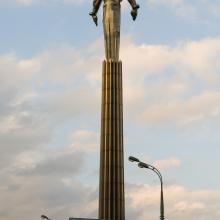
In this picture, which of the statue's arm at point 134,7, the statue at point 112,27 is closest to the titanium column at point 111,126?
the statue at point 112,27

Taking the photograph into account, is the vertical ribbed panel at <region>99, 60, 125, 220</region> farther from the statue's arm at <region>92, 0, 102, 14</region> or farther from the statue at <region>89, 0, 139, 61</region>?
the statue's arm at <region>92, 0, 102, 14</region>

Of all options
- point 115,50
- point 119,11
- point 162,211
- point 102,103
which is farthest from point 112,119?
point 162,211

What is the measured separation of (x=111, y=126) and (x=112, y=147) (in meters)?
2.00

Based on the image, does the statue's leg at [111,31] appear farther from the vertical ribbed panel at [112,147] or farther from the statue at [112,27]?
the vertical ribbed panel at [112,147]

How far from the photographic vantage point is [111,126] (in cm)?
4981

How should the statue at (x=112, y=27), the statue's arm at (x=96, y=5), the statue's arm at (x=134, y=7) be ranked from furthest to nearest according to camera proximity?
the statue's arm at (x=134, y=7)
the statue's arm at (x=96, y=5)
the statue at (x=112, y=27)

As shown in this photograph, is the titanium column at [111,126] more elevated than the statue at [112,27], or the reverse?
the statue at [112,27]

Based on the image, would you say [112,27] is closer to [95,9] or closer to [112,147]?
[95,9]

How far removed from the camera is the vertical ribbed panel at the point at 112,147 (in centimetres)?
4781

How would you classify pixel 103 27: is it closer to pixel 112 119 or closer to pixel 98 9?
pixel 98 9

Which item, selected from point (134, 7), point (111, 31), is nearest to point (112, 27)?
point (111, 31)

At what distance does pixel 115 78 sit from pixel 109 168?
8.72 metres

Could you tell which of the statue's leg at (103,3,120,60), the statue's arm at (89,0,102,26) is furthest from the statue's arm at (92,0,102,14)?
the statue's leg at (103,3,120,60)

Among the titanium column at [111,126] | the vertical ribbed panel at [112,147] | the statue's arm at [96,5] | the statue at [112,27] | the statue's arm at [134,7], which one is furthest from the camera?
the statue's arm at [134,7]
